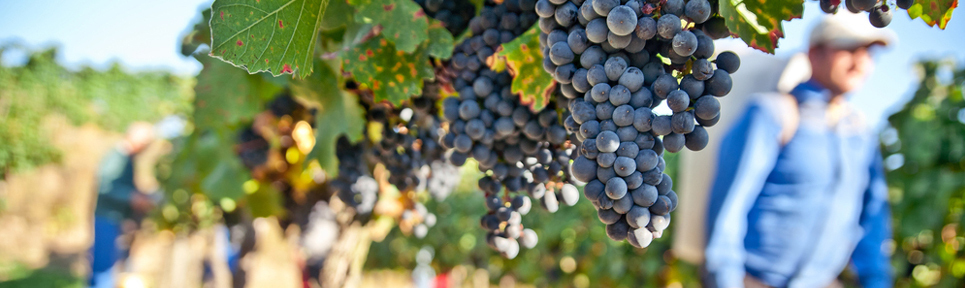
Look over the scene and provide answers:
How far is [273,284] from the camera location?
101 inches

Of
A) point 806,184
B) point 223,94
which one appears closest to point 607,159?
point 223,94

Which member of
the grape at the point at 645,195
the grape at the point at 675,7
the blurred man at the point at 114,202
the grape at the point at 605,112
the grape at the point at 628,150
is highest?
the grape at the point at 675,7

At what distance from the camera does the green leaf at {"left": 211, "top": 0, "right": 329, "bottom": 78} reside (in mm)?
546

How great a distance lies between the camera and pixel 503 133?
2.38 ft

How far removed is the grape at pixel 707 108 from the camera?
0.48m

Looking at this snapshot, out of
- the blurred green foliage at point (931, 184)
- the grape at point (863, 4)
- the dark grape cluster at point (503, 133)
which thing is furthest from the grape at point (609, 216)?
the blurred green foliage at point (931, 184)

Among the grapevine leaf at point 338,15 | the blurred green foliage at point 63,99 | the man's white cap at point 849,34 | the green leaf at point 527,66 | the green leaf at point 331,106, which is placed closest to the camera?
the green leaf at point 527,66

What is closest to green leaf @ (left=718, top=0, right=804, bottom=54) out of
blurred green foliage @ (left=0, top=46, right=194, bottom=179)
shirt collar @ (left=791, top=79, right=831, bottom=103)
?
shirt collar @ (left=791, top=79, right=831, bottom=103)

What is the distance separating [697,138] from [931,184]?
2.77 m

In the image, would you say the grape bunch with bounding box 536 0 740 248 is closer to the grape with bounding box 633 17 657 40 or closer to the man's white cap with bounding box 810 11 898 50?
the grape with bounding box 633 17 657 40

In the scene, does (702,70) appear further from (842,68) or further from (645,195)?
(842,68)

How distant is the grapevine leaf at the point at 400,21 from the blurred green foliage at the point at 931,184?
2.79 m

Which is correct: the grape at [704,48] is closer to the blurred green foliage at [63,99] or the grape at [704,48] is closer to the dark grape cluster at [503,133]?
the dark grape cluster at [503,133]

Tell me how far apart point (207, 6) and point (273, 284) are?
1819 millimetres
